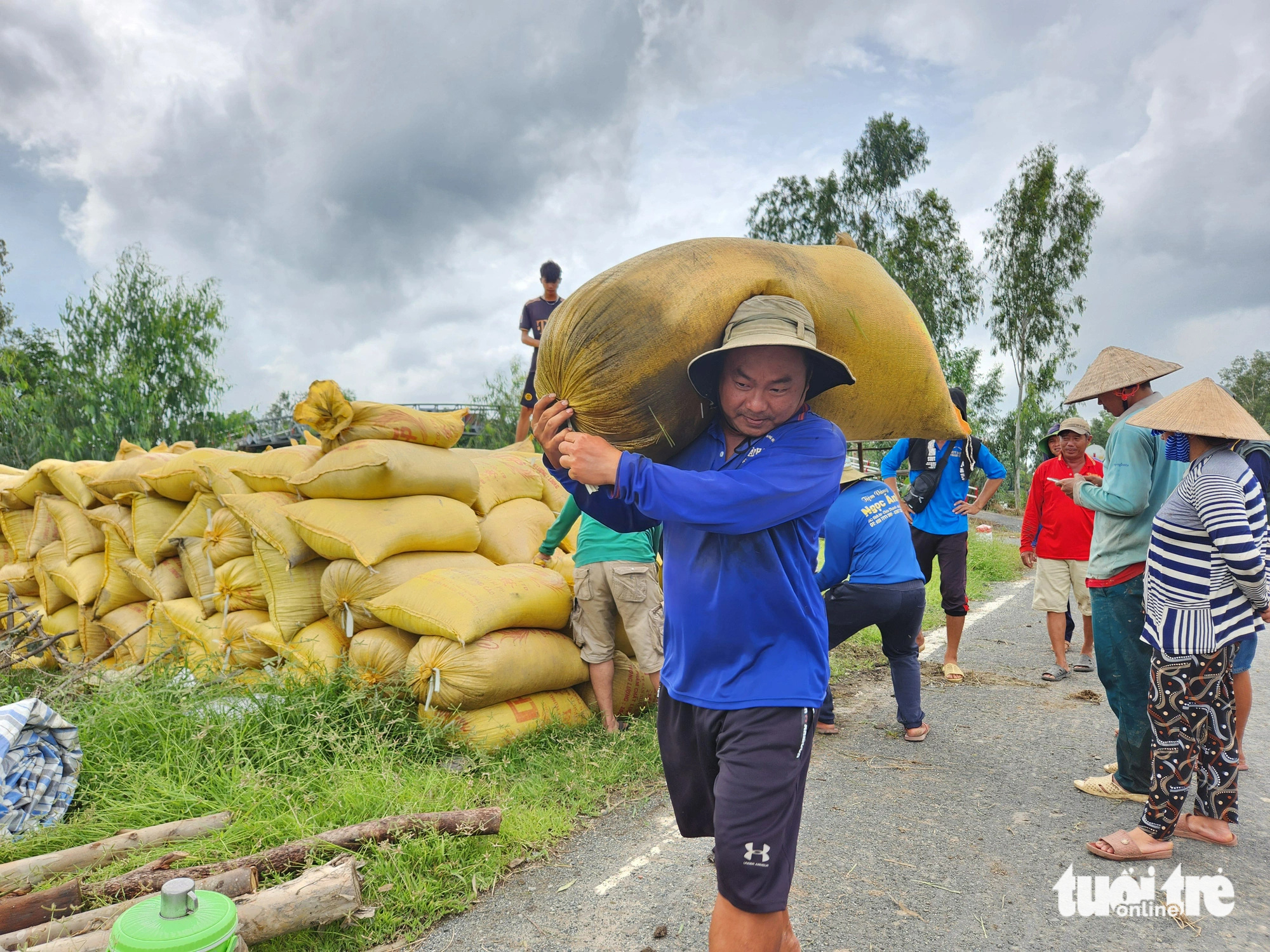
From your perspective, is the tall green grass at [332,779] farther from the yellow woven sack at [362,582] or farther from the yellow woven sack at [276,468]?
the yellow woven sack at [276,468]

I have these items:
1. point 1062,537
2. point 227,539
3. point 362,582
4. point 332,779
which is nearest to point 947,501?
point 1062,537

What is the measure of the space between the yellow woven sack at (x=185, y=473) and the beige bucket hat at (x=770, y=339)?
13.6ft

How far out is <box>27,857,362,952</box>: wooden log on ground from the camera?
211cm

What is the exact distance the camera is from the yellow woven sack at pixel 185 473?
506 centimetres

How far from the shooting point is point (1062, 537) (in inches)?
231

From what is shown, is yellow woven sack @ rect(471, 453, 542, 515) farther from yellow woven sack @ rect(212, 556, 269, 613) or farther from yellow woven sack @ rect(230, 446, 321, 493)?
yellow woven sack @ rect(212, 556, 269, 613)

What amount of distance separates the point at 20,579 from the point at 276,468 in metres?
3.91

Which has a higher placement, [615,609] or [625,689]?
[615,609]

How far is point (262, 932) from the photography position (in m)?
2.20

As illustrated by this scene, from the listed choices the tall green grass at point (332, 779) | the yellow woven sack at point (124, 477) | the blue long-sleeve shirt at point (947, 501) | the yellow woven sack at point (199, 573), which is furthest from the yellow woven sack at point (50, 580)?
the blue long-sleeve shirt at point (947, 501)

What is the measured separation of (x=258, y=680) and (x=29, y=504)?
4543 mm

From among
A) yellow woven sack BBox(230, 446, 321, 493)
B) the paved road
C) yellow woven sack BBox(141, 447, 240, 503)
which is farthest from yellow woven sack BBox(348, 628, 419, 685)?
yellow woven sack BBox(141, 447, 240, 503)

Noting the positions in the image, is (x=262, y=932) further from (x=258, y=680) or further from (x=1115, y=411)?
(x=1115, y=411)

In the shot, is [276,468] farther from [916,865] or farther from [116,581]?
[916,865]
